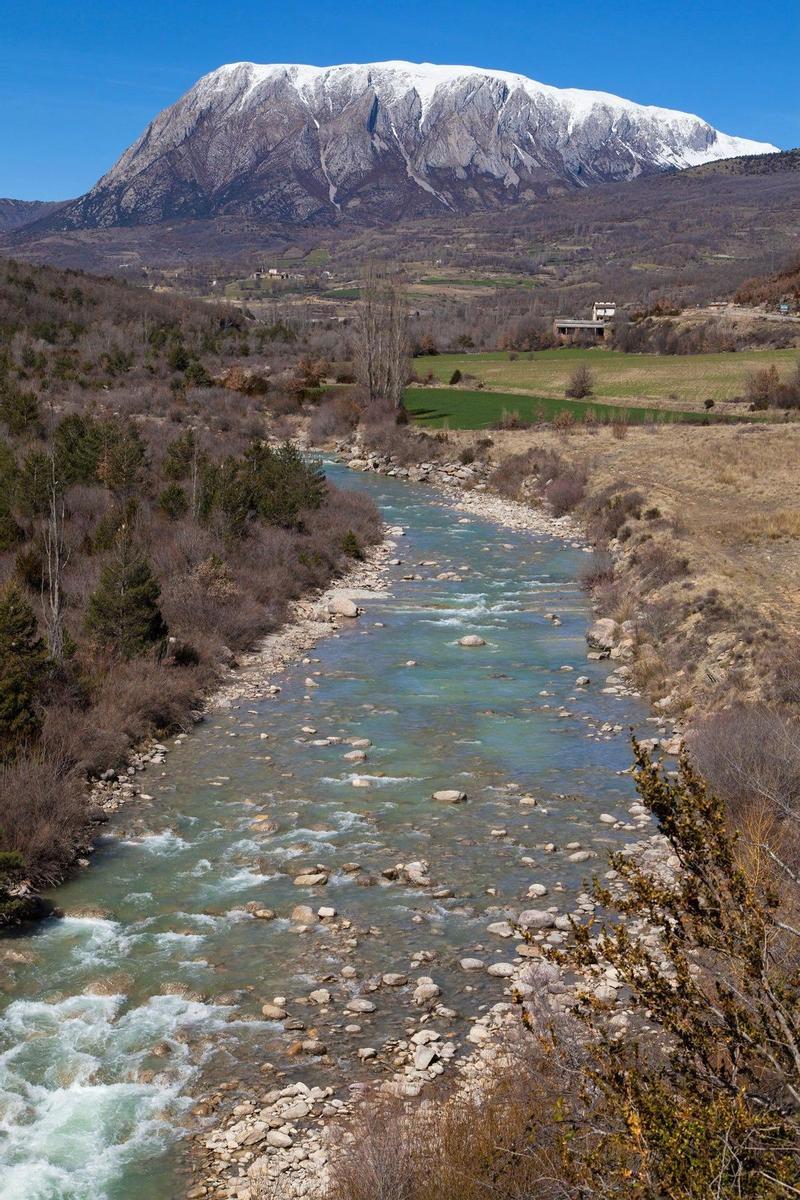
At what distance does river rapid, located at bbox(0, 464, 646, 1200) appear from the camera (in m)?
9.29

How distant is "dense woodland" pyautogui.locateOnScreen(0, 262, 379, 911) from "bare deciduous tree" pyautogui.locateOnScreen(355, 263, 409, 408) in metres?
8.56

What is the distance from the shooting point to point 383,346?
6425 cm

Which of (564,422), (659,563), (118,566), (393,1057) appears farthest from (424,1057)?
(564,422)

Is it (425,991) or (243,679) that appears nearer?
(425,991)

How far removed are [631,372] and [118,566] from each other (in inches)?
2436

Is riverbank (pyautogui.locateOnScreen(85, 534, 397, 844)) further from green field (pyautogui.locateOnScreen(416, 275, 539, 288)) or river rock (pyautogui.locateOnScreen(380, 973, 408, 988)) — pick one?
green field (pyautogui.locateOnScreen(416, 275, 539, 288))

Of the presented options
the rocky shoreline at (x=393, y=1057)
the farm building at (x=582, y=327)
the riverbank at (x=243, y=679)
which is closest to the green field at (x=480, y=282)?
the farm building at (x=582, y=327)

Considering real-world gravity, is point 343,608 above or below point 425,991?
above

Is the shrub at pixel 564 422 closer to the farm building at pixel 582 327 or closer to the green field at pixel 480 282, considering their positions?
the farm building at pixel 582 327

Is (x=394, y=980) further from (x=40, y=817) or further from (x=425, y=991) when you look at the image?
(x=40, y=817)

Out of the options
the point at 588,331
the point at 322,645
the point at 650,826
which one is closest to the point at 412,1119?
the point at 650,826

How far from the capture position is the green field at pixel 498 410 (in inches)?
2339

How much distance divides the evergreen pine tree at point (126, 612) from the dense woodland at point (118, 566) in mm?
27

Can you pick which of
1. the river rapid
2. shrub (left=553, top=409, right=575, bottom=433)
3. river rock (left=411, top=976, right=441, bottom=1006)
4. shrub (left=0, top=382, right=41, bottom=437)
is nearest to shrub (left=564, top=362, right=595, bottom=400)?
shrub (left=553, top=409, right=575, bottom=433)
